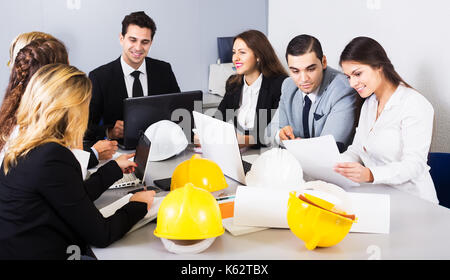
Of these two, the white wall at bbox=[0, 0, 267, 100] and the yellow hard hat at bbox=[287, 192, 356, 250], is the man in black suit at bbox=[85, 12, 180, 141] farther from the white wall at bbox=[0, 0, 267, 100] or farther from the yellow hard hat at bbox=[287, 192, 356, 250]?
the yellow hard hat at bbox=[287, 192, 356, 250]

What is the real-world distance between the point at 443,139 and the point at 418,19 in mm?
611

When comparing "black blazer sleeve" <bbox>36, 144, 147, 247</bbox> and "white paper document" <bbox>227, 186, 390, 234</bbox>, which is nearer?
"black blazer sleeve" <bbox>36, 144, 147, 247</bbox>

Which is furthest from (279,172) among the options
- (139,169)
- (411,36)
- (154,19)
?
(154,19)

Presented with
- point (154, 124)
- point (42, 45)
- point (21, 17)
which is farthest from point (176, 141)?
point (21, 17)

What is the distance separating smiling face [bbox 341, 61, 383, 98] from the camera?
6.47ft

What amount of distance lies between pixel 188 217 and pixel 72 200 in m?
0.32

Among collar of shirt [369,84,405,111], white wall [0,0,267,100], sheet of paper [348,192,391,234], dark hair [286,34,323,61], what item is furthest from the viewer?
white wall [0,0,267,100]

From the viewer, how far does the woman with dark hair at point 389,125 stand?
5.98 feet

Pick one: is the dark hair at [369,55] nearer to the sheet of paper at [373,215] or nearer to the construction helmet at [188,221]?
the sheet of paper at [373,215]

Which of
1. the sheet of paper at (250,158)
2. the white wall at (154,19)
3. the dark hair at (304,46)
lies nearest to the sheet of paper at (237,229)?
the sheet of paper at (250,158)

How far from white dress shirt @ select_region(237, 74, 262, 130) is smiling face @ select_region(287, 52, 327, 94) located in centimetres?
50

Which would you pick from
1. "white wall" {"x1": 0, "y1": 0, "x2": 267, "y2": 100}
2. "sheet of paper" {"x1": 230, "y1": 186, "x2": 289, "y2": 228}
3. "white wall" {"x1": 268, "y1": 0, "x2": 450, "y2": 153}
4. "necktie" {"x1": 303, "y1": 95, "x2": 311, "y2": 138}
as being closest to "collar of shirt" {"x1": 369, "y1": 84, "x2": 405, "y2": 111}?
"white wall" {"x1": 268, "y1": 0, "x2": 450, "y2": 153}

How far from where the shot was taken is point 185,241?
1.31 metres

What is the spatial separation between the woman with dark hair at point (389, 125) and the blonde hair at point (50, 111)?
3.42 feet
